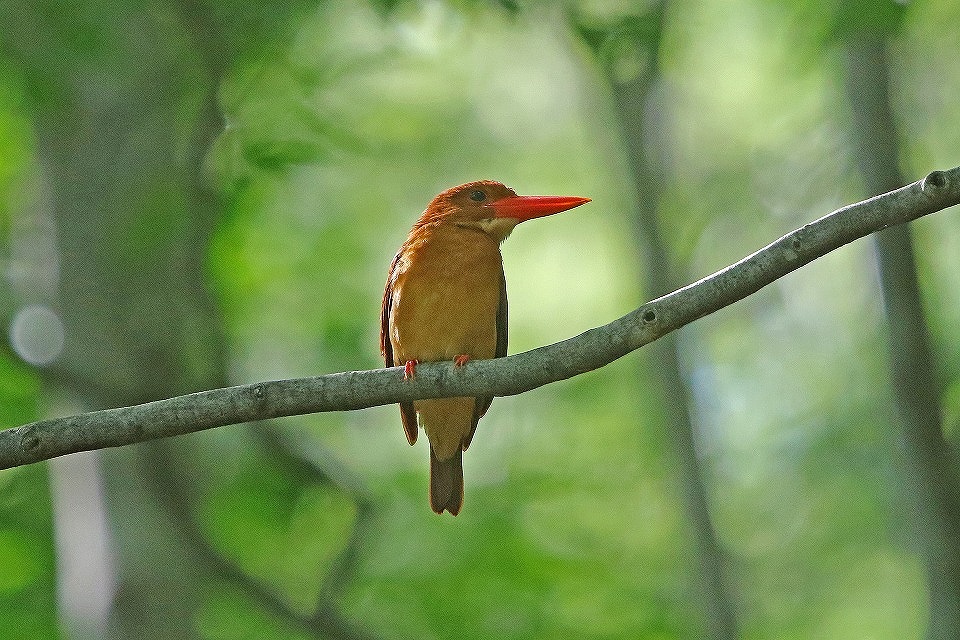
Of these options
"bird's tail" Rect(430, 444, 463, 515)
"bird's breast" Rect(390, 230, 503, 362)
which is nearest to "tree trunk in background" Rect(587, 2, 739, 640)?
"bird's breast" Rect(390, 230, 503, 362)

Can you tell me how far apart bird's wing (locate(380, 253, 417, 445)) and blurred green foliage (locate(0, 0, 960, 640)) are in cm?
70

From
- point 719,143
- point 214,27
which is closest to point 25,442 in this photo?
point 214,27

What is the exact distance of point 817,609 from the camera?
7.89m

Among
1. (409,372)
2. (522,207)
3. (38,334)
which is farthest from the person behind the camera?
(38,334)

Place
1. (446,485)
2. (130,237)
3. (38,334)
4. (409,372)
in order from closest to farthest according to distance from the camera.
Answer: (409,372)
(446,485)
(130,237)
(38,334)

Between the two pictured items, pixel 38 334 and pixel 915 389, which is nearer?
pixel 915 389

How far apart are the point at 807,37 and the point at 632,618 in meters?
3.74

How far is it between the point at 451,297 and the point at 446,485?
1094 mm

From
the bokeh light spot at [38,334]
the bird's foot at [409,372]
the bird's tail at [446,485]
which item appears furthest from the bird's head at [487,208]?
the bokeh light spot at [38,334]

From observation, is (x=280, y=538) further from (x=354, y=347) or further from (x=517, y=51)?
(x=517, y=51)

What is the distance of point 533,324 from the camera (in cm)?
1060

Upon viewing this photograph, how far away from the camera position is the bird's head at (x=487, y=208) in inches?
186

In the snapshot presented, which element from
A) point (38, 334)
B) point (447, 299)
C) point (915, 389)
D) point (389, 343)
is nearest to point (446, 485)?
point (389, 343)

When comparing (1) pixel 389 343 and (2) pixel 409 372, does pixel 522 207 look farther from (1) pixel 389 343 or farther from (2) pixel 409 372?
(2) pixel 409 372
